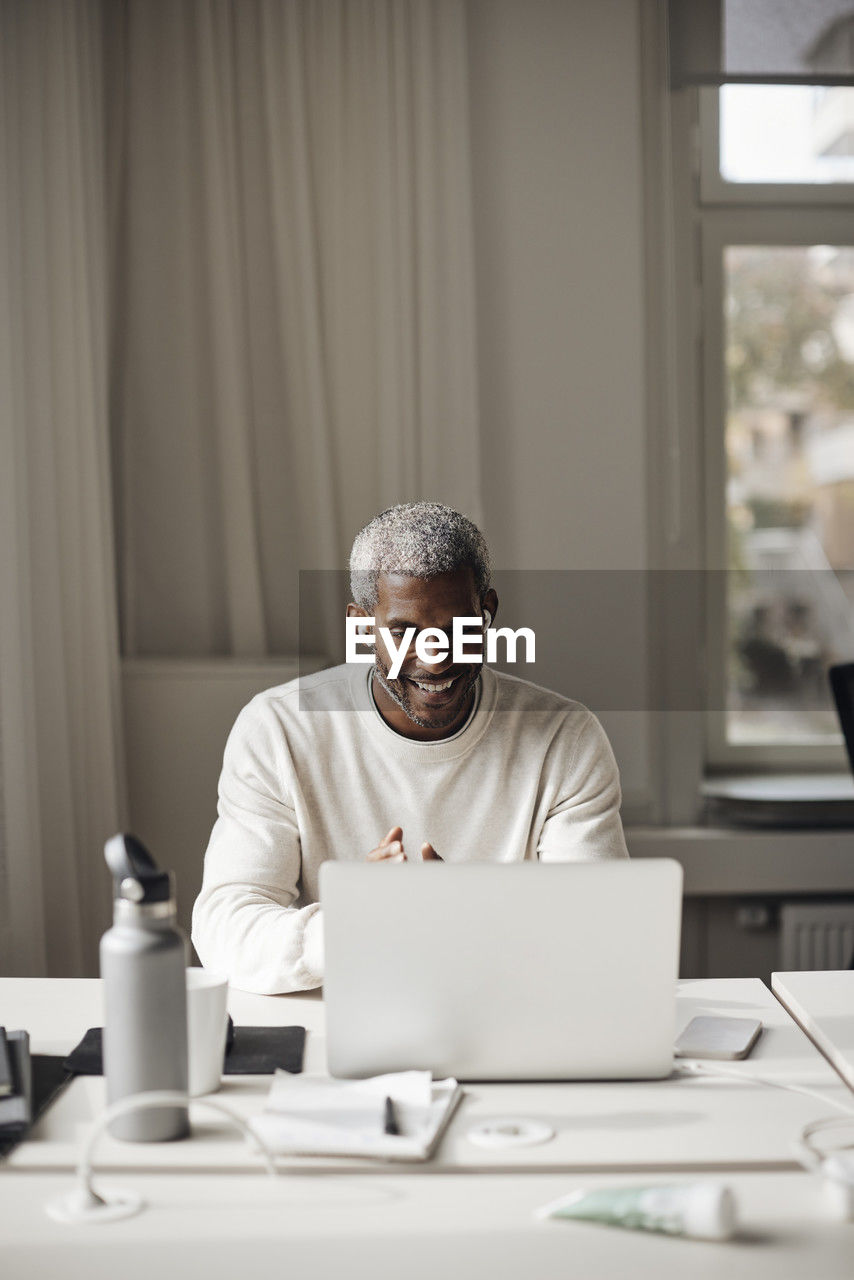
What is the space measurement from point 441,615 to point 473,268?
1.41 m

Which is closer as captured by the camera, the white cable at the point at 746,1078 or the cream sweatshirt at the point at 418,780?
the white cable at the point at 746,1078

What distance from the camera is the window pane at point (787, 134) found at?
3018 millimetres

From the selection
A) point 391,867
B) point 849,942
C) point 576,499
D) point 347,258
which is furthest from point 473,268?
point 391,867

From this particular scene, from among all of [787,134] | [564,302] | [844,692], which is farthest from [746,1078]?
[787,134]

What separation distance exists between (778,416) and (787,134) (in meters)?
0.68

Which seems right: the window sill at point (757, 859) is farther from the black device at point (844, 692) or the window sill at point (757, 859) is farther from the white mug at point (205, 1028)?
the white mug at point (205, 1028)

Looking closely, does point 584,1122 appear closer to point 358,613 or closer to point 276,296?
point 358,613

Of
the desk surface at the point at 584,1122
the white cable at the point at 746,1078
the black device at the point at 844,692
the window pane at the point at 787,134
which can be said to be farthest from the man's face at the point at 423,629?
the window pane at the point at 787,134

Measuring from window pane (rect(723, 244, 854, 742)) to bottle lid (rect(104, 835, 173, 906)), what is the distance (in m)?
2.33

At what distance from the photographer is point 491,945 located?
114 cm

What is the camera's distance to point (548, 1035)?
45.9 inches

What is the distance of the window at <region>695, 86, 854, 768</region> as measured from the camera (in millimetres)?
3039

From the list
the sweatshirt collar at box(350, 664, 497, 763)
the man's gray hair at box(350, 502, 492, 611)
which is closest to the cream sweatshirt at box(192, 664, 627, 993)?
the sweatshirt collar at box(350, 664, 497, 763)

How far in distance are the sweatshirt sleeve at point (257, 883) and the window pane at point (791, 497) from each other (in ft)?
5.54
